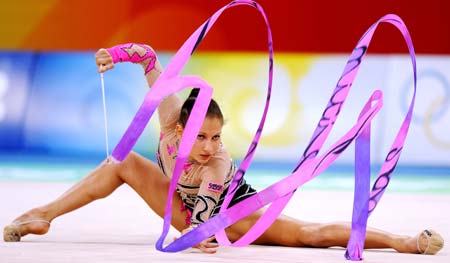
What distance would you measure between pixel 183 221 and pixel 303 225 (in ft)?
1.48

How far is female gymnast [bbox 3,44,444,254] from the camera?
2895 mm

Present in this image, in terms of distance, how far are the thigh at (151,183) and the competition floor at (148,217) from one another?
150 mm

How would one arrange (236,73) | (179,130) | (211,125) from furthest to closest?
(236,73)
(179,130)
(211,125)

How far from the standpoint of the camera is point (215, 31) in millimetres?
7438

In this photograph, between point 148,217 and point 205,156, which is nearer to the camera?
point 205,156

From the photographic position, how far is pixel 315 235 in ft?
10.0

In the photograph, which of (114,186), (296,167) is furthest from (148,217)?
(296,167)

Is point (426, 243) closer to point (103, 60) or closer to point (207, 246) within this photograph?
point (207, 246)

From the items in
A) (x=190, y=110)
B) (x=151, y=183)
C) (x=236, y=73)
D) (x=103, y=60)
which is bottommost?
(x=151, y=183)

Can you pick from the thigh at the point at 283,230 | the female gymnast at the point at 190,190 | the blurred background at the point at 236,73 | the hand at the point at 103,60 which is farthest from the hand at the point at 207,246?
the blurred background at the point at 236,73

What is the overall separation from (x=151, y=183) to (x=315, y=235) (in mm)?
651

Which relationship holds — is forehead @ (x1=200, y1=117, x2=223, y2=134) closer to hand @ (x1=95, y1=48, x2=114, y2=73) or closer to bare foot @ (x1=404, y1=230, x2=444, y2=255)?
hand @ (x1=95, y1=48, x2=114, y2=73)

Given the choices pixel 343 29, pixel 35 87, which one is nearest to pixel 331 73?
pixel 343 29

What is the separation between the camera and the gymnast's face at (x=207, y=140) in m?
2.87
